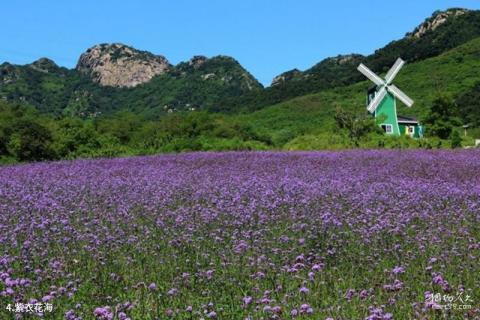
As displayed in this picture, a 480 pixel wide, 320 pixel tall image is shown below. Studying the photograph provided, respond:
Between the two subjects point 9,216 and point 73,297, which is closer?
point 73,297

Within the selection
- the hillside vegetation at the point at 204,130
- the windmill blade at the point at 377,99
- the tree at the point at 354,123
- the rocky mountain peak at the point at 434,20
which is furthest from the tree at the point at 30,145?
the rocky mountain peak at the point at 434,20

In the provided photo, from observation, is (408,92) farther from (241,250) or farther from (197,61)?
(197,61)

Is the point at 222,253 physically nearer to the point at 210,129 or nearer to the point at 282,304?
the point at 282,304

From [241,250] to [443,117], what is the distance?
3570 centimetres

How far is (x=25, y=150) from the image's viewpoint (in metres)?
22.9

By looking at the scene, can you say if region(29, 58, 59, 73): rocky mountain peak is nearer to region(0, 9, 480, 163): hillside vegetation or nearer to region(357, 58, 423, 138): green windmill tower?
region(0, 9, 480, 163): hillside vegetation

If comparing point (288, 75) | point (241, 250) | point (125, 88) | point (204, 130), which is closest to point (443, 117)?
point (204, 130)

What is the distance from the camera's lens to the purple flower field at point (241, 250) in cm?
383

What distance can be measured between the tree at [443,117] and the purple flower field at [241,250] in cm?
3047

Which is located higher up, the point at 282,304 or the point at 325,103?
the point at 325,103

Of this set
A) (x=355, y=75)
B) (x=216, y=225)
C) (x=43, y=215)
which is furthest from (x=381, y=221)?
(x=355, y=75)

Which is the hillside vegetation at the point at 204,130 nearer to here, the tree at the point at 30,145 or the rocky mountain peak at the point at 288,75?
the tree at the point at 30,145

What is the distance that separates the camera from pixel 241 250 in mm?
4988

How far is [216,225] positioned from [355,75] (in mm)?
90270
